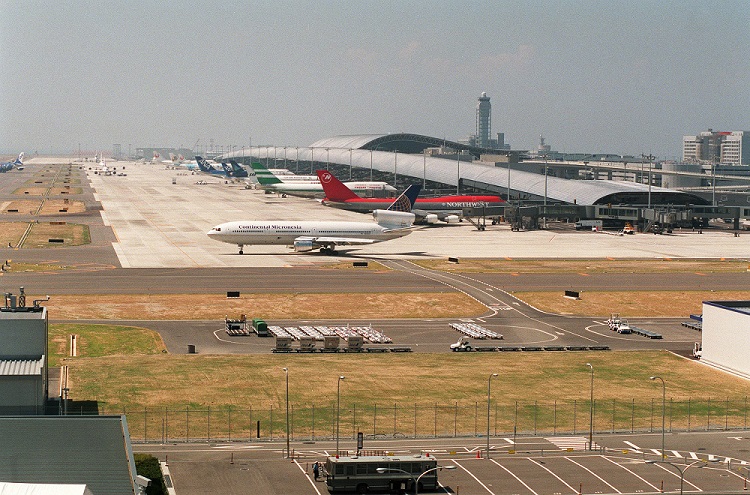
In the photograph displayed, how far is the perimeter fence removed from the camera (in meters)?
80.1

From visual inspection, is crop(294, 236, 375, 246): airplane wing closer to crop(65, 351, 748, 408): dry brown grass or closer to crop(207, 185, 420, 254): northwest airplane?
crop(207, 185, 420, 254): northwest airplane

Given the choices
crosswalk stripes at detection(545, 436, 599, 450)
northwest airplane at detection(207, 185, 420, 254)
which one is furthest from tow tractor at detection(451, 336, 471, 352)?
northwest airplane at detection(207, 185, 420, 254)

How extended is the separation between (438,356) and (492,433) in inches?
1046

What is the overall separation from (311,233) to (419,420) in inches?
4142

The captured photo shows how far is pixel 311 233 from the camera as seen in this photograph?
7377 inches

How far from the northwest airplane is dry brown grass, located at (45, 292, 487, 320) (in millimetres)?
Result: 45414

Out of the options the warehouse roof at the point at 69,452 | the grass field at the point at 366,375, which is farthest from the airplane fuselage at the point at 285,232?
the warehouse roof at the point at 69,452

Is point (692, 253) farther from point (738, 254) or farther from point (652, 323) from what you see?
point (652, 323)

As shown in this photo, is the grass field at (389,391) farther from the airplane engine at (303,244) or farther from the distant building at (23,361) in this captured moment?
the airplane engine at (303,244)

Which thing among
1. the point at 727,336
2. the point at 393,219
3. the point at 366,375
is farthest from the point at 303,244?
the point at 727,336

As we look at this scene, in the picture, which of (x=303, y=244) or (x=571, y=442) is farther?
(x=303, y=244)

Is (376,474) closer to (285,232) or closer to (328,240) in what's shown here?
(328,240)

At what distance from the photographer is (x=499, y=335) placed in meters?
119

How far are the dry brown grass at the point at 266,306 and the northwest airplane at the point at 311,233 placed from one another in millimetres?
45414
